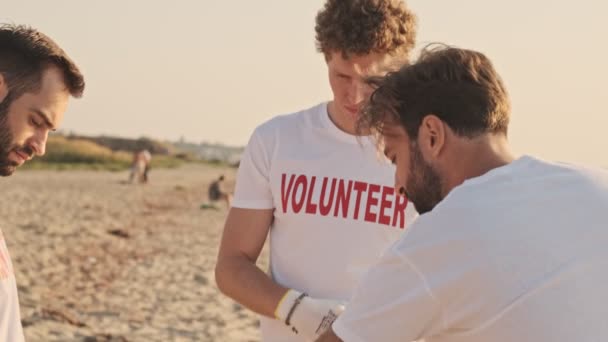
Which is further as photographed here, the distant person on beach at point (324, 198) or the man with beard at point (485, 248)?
the distant person on beach at point (324, 198)

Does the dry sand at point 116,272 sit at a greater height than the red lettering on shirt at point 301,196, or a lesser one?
lesser

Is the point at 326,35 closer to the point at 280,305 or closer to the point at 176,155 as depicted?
the point at 280,305

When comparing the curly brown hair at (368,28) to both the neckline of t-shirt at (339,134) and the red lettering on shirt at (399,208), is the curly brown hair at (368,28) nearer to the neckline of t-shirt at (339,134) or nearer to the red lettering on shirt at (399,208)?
the neckline of t-shirt at (339,134)

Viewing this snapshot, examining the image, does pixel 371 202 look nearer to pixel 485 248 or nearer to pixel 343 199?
pixel 343 199

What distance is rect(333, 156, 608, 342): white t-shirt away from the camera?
1978mm

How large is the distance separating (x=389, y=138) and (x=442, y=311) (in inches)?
19.6

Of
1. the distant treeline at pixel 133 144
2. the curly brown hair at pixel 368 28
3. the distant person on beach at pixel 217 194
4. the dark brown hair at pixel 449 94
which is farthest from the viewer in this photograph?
the distant treeline at pixel 133 144

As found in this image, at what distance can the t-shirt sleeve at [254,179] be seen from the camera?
320 cm

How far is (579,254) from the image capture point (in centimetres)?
201

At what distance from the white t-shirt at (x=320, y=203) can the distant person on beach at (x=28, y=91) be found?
0.62m

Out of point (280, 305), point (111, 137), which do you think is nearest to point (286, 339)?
point (280, 305)

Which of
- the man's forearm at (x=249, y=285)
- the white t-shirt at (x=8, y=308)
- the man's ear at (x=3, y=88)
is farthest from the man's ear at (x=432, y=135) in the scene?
the man's ear at (x=3, y=88)

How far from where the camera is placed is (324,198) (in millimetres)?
3135

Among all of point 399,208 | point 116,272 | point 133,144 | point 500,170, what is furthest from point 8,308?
point 133,144
